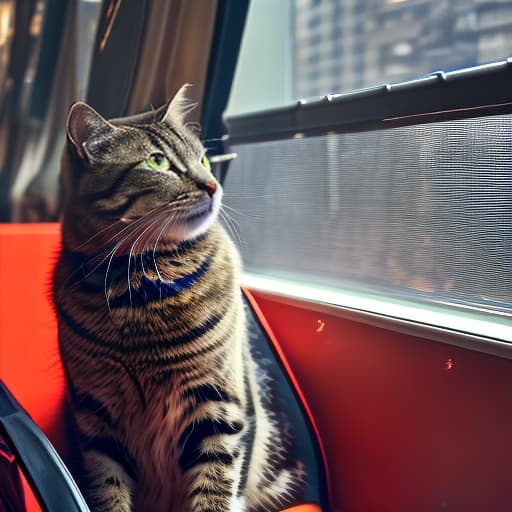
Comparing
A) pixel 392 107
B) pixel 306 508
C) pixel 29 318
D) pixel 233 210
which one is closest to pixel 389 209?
pixel 392 107

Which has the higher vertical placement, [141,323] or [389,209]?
[389,209]

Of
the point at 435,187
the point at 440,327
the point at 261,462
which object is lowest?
the point at 261,462

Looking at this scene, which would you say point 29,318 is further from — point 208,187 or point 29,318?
point 208,187

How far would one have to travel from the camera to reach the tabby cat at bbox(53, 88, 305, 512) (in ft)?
2.80

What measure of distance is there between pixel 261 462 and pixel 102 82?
67cm

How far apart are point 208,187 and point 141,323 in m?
0.22

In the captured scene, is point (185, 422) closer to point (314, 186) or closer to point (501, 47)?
point (314, 186)

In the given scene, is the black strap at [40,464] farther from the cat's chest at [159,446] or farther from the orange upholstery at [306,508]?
the orange upholstery at [306,508]

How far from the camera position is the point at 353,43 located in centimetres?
119

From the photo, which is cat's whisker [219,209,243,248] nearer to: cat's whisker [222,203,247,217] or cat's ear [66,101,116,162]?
cat's whisker [222,203,247,217]

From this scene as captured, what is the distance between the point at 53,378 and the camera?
908 mm

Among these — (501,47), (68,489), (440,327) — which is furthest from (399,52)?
(68,489)

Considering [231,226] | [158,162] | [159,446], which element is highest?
[158,162]

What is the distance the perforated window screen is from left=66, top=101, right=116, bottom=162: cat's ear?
0.26 meters
